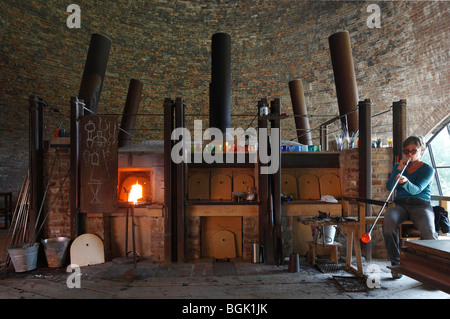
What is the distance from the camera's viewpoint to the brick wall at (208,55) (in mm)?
7094

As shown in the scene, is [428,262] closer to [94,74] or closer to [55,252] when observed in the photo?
[55,252]

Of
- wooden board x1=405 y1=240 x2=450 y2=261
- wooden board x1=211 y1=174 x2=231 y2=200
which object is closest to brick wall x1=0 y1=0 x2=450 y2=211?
wooden board x1=211 y1=174 x2=231 y2=200

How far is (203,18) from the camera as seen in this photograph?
9984mm

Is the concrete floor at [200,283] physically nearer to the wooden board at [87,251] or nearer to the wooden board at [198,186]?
the wooden board at [87,251]

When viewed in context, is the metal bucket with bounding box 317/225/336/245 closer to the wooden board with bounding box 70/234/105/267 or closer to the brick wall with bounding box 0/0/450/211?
the wooden board with bounding box 70/234/105/267

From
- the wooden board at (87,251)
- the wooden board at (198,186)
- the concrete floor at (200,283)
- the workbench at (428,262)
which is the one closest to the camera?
the workbench at (428,262)

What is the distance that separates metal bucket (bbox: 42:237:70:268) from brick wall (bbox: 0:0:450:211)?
12.1ft

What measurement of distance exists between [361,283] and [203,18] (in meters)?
9.49

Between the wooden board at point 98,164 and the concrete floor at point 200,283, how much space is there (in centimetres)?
101

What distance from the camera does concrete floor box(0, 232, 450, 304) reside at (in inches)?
129

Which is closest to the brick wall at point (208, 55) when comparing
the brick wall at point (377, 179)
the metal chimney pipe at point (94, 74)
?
the metal chimney pipe at point (94, 74)

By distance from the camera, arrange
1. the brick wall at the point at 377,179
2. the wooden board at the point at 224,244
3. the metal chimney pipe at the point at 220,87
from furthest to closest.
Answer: the metal chimney pipe at the point at 220,87, the wooden board at the point at 224,244, the brick wall at the point at 377,179
